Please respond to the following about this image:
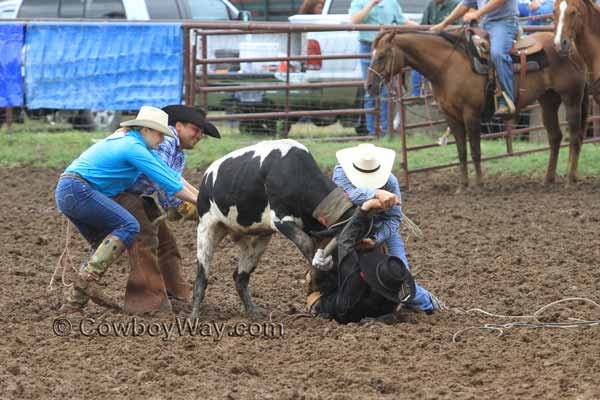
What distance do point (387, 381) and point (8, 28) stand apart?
36.7 feet

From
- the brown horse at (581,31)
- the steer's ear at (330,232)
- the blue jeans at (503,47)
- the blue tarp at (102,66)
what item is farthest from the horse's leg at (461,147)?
the steer's ear at (330,232)

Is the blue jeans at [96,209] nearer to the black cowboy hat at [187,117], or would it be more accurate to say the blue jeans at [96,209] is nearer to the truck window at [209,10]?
the black cowboy hat at [187,117]

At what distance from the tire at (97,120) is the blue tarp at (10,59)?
1176 millimetres

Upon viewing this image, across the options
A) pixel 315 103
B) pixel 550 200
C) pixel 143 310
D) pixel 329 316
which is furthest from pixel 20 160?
pixel 329 316

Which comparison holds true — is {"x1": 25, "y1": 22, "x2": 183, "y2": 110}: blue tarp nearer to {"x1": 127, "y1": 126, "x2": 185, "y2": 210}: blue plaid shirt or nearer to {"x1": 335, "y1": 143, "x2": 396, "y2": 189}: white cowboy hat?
{"x1": 127, "y1": 126, "x2": 185, "y2": 210}: blue plaid shirt

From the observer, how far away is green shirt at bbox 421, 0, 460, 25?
14750 millimetres

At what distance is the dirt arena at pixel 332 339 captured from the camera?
5.19 m

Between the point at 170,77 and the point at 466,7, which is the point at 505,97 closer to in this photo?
the point at 466,7

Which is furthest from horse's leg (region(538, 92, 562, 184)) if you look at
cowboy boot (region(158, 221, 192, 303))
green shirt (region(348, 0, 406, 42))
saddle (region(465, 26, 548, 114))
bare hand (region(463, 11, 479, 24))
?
cowboy boot (region(158, 221, 192, 303))

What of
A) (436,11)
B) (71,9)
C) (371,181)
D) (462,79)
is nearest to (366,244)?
(371,181)

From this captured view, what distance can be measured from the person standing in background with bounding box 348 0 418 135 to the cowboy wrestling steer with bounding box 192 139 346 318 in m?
7.98

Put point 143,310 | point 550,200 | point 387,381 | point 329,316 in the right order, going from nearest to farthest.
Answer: point 387,381 < point 329,316 < point 143,310 < point 550,200

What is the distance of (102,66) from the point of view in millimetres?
14961

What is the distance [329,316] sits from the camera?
661 cm
